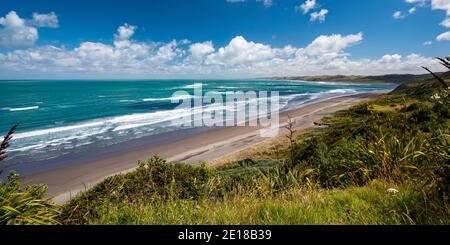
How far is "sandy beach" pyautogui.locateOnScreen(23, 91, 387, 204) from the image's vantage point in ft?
50.0

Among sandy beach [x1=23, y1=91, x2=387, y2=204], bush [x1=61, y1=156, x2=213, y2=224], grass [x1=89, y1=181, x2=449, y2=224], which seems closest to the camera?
grass [x1=89, y1=181, x2=449, y2=224]

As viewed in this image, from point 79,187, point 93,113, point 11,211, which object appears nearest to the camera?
point 11,211

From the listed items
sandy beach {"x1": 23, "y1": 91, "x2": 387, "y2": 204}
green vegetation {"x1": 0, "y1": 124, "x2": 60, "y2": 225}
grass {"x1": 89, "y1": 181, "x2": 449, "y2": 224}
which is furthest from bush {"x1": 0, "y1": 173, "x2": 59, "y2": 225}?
sandy beach {"x1": 23, "y1": 91, "x2": 387, "y2": 204}

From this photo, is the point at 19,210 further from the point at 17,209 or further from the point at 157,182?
the point at 157,182

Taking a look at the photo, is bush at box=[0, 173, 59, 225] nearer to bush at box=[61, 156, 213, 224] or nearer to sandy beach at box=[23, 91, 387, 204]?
bush at box=[61, 156, 213, 224]

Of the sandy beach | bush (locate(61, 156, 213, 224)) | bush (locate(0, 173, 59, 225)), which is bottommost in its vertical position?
the sandy beach

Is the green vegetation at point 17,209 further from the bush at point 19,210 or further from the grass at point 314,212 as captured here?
the grass at point 314,212

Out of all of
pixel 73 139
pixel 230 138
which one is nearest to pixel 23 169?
pixel 73 139

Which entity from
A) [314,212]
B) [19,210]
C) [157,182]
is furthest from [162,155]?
[314,212]

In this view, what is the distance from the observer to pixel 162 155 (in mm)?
20734

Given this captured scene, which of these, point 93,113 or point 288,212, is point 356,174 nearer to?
→ point 288,212
